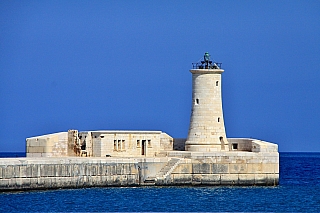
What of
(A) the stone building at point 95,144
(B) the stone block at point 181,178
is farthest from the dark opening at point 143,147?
(B) the stone block at point 181,178

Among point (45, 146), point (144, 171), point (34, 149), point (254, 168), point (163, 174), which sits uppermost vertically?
point (45, 146)

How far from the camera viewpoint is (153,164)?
135 feet

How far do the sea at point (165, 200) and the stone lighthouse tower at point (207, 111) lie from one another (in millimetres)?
2882

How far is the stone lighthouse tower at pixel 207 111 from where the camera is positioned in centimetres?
4369

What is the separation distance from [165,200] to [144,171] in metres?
4.07

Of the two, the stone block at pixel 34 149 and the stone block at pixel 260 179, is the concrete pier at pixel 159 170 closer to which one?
the stone block at pixel 260 179

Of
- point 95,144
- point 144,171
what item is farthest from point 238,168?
point 95,144

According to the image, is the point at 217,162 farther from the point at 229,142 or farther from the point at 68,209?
the point at 68,209

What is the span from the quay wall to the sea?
0.36 metres

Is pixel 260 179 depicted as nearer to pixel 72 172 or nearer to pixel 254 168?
pixel 254 168

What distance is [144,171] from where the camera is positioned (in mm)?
41031

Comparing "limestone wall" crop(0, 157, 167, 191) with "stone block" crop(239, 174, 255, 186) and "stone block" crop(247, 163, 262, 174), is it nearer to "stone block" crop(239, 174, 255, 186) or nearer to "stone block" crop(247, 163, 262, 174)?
"stone block" crop(239, 174, 255, 186)

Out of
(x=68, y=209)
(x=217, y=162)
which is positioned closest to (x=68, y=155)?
(x=217, y=162)

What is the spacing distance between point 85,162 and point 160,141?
6780mm
